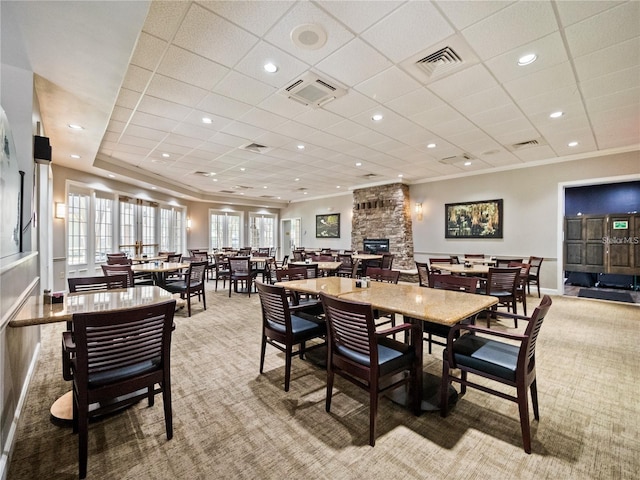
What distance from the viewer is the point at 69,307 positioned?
76.2 inches

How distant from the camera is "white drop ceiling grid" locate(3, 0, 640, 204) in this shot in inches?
92.3

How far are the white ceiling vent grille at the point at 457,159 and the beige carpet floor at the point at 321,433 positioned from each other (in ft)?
14.9

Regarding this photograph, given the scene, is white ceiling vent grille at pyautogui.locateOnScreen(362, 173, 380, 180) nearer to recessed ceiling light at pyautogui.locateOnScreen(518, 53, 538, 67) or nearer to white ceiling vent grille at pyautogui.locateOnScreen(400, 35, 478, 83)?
white ceiling vent grille at pyautogui.locateOnScreen(400, 35, 478, 83)

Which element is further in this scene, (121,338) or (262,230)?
(262,230)

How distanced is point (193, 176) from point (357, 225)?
17.6ft

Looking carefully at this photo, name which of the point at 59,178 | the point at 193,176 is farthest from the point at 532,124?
the point at 59,178

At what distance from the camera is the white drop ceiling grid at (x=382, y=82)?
92.3 inches

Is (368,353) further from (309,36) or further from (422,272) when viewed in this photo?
(422,272)

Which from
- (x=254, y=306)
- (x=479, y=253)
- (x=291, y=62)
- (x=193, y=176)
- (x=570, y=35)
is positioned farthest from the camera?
(x=193, y=176)

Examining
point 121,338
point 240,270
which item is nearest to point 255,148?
point 240,270

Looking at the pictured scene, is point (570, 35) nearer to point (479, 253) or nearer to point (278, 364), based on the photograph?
point (278, 364)

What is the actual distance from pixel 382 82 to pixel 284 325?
282 centimetres

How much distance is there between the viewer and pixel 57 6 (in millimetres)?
1836

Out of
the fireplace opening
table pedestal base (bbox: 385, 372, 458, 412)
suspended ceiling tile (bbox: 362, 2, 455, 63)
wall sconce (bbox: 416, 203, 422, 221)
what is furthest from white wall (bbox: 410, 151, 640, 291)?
table pedestal base (bbox: 385, 372, 458, 412)
